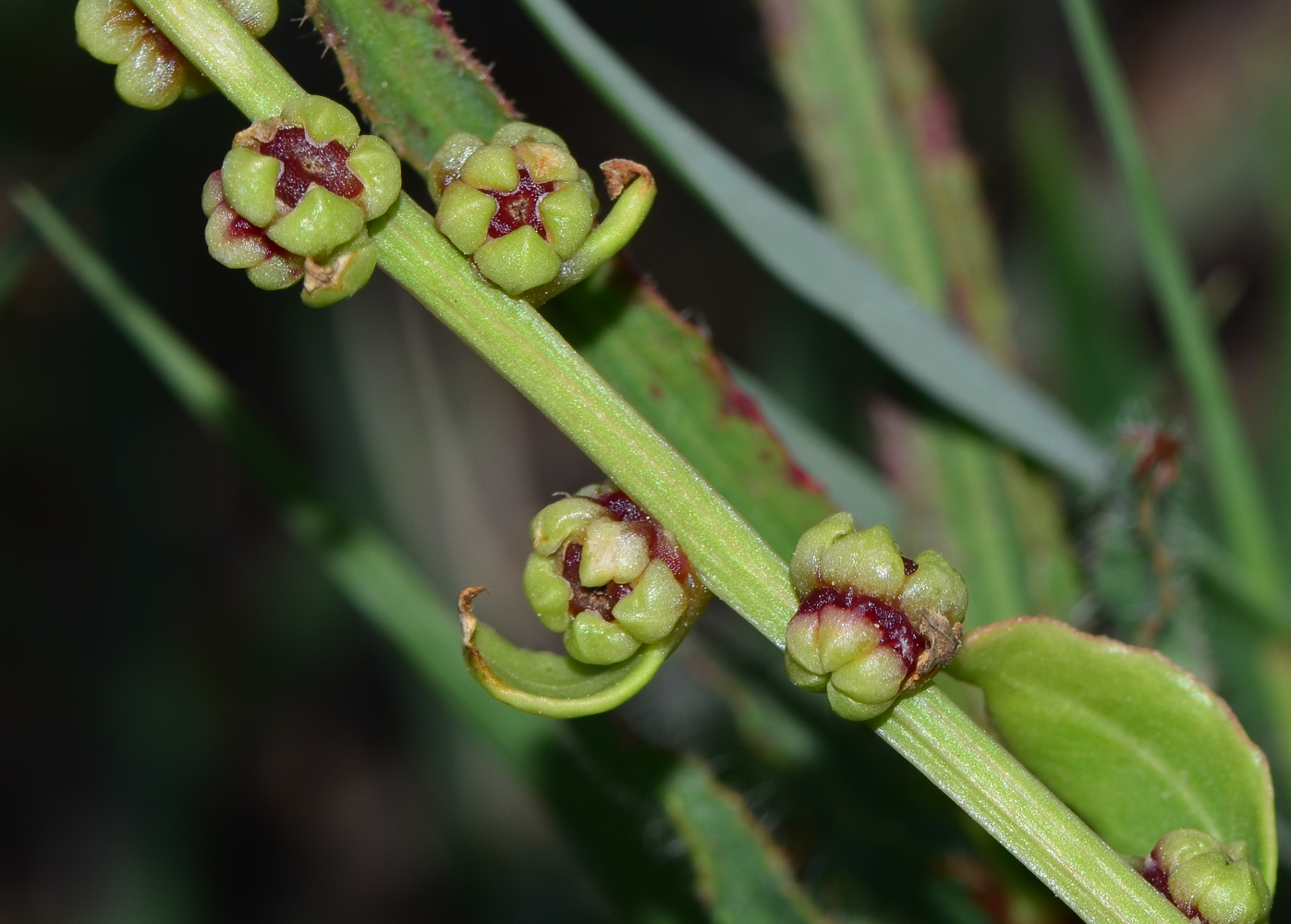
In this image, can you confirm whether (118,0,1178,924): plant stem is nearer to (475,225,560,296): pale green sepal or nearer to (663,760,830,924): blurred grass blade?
(475,225,560,296): pale green sepal

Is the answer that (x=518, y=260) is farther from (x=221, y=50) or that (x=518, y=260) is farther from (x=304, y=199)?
(x=221, y=50)

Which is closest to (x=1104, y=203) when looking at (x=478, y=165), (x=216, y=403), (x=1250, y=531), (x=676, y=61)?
(x=676, y=61)

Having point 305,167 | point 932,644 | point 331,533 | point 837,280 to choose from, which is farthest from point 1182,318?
point 305,167

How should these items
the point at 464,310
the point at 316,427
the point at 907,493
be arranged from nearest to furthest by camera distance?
1. the point at 464,310
2. the point at 907,493
3. the point at 316,427

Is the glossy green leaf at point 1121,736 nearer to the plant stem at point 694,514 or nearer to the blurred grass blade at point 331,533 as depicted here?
the plant stem at point 694,514

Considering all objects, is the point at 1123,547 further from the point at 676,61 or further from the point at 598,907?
the point at 676,61

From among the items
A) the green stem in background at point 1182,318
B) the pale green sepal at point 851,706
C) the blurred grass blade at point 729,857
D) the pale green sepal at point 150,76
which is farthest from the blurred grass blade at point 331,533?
the green stem in background at point 1182,318
